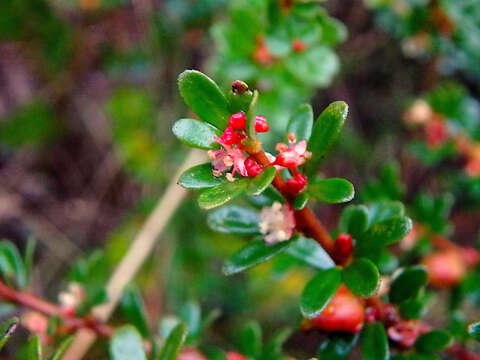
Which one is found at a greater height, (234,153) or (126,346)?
(234,153)

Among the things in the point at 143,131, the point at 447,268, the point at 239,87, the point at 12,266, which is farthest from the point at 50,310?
the point at 143,131

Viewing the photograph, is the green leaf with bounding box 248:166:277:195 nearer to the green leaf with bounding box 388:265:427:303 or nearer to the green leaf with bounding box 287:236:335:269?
the green leaf with bounding box 287:236:335:269

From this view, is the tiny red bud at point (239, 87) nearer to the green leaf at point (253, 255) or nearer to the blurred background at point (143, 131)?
the green leaf at point (253, 255)

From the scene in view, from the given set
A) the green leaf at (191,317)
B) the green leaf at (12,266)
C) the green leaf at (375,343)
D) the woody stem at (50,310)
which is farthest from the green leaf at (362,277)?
the green leaf at (12,266)

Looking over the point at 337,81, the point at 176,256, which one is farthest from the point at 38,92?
the point at 337,81

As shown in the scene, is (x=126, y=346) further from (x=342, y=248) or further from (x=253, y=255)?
(x=342, y=248)

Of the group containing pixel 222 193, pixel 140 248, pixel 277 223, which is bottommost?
pixel 140 248

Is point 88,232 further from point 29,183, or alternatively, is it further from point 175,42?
point 175,42

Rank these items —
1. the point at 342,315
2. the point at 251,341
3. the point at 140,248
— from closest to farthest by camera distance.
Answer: the point at 342,315 < the point at 251,341 < the point at 140,248

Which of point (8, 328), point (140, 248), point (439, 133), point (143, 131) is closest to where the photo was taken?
point (8, 328)

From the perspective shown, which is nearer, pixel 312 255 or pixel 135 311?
pixel 312 255
